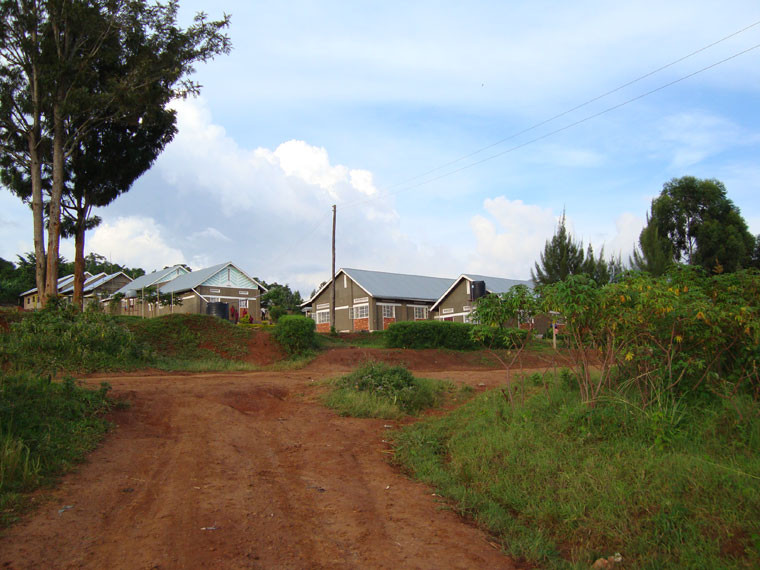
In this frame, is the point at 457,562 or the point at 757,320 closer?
the point at 457,562

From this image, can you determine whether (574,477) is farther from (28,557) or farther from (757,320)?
(28,557)

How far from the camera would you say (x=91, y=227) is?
1036 inches

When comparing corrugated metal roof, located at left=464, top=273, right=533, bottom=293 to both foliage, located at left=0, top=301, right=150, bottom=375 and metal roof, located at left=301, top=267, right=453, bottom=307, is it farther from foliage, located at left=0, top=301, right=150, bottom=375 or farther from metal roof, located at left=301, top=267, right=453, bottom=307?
foliage, located at left=0, top=301, right=150, bottom=375

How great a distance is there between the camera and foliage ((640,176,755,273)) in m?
34.8

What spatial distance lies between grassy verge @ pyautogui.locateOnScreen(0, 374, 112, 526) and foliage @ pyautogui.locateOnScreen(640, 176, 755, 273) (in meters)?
33.8

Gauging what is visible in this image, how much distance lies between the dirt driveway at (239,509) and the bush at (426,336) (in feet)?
57.4

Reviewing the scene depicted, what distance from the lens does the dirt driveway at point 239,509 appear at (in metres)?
4.29

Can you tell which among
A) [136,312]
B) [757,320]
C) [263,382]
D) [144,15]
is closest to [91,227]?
[144,15]

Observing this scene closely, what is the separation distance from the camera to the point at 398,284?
149 ft

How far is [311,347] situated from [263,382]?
10442mm

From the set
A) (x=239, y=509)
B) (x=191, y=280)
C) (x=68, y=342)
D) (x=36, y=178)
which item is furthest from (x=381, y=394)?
(x=191, y=280)

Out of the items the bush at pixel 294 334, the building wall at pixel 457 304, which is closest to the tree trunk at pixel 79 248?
the bush at pixel 294 334

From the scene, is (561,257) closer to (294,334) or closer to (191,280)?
(294,334)

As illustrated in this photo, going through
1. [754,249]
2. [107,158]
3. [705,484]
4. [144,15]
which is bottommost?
[705,484]
